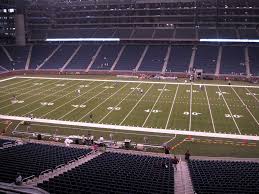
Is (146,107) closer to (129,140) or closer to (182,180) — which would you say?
(129,140)

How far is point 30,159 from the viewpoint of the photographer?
18.8m

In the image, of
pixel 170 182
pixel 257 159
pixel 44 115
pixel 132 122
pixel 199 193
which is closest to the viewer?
pixel 199 193

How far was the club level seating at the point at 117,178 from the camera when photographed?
512 inches

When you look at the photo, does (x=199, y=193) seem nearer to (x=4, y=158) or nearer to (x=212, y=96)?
(x=4, y=158)

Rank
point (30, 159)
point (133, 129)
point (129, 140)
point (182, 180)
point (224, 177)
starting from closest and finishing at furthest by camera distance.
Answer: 1. point (224, 177)
2. point (182, 180)
3. point (30, 159)
4. point (129, 140)
5. point (133, 129)

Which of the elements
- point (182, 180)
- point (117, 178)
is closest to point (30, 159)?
point (117, 178)

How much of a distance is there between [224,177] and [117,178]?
4.87m

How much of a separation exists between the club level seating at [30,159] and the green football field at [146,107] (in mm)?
9675

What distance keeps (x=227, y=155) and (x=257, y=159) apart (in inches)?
79.1

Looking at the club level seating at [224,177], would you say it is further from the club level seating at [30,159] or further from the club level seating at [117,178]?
the club level seating at [30,159]

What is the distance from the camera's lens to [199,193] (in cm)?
1347

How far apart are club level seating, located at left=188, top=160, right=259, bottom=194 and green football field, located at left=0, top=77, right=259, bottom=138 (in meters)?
10.0

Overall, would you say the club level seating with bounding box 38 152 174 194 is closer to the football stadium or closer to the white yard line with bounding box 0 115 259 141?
the football stadium

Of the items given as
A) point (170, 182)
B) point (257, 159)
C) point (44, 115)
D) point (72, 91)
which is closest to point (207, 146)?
point (257, 159)
